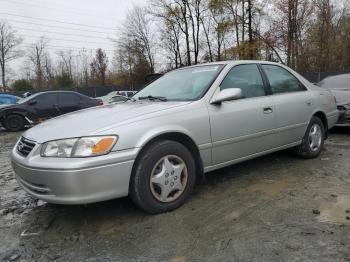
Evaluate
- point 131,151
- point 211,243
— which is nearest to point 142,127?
point 131,151

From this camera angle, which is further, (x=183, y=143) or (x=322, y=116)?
(x=322, y=116)

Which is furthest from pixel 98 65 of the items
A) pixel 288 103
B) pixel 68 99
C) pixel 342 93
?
pixel 288 103

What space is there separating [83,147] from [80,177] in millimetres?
263

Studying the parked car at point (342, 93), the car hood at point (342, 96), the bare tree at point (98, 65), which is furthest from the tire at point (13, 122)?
the bare tree at point (98, 65)

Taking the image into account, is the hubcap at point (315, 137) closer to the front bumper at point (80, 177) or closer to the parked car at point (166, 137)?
the parked car at point (166, 137)

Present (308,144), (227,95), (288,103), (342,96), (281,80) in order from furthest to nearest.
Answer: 1. (342,96)
2. (308,144)
3. (281,80)
4. (288,103)
5. (227,95)

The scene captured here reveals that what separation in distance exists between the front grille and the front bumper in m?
0.18

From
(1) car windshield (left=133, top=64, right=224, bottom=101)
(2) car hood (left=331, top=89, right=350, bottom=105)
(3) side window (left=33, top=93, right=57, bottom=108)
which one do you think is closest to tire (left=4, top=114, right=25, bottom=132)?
(3) side window (left=33, top=93, right=57, bottom=108)

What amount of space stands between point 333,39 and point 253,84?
33187 mm

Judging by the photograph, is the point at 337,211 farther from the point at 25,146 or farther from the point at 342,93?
the point at 342,93

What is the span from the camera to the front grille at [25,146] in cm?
346

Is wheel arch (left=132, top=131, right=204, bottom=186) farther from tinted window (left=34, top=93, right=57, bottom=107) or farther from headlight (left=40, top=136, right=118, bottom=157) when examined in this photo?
tinted window (left=34, top=93, right=57, bottom=107)

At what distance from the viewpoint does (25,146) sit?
3.57m

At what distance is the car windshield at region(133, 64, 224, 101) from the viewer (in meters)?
4.14
